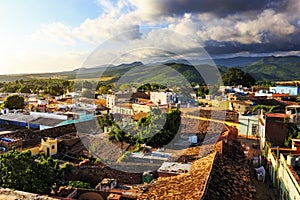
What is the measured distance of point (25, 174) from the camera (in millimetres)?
6414

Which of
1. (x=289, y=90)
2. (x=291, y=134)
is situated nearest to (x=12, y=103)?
(x=291, y=134)

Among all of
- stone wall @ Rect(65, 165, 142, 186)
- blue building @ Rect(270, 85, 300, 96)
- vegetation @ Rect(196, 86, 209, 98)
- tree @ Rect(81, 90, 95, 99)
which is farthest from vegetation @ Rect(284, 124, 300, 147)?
tree @ Rect(81, 90, 95, 99)

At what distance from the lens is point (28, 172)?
6.42 meters

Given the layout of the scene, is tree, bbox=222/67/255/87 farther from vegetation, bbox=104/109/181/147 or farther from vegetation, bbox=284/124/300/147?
vegetation, bbox=284/124/300/147

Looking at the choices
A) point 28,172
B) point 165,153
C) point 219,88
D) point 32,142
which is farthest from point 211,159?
point 219,88

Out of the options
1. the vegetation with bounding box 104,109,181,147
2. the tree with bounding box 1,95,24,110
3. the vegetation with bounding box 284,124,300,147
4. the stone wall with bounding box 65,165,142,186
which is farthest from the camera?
the tree with bounding box 1,95,24,110

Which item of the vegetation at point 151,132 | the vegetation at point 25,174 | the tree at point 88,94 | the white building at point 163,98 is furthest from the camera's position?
the tree at point 88,94

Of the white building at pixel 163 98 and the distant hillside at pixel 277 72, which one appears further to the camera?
the distant hillside at pixel 277 72

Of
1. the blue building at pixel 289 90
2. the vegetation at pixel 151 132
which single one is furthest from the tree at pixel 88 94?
the vegetation at pixel 151 132

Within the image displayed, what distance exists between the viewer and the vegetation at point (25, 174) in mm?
6363

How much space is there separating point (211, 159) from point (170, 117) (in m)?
5.30

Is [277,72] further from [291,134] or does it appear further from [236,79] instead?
[291,134]

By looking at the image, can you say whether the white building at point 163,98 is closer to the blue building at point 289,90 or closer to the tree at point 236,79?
the blue building at point 289,90

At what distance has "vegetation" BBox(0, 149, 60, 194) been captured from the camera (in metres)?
6.36
